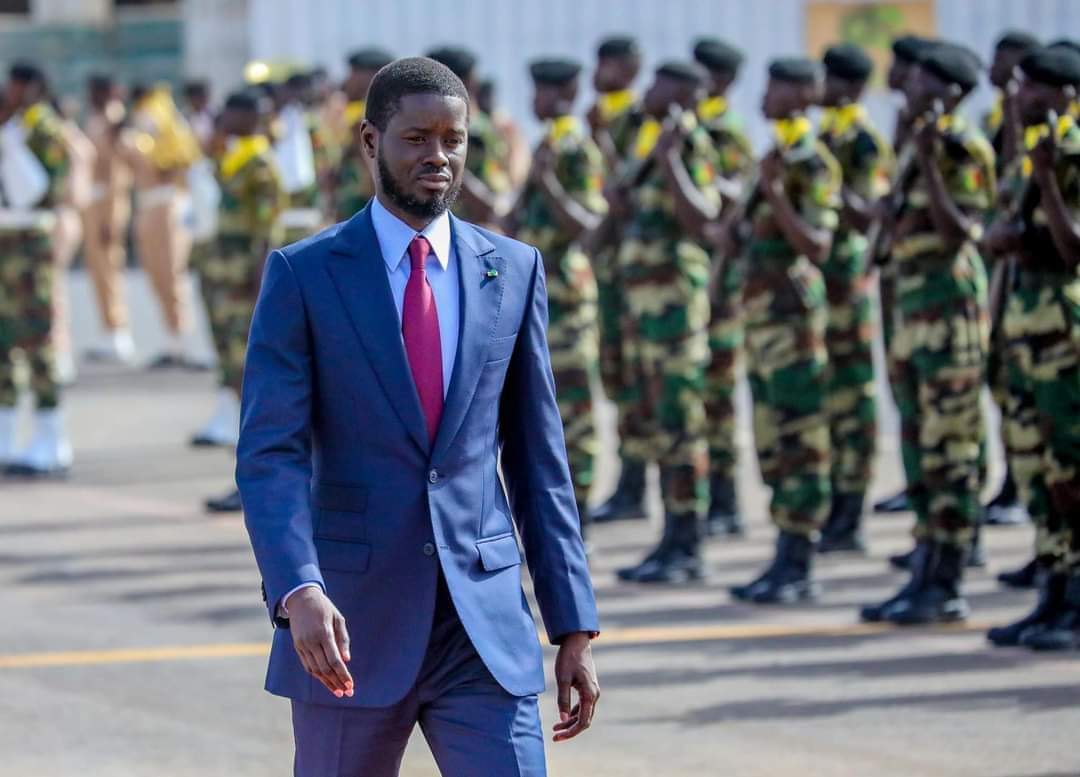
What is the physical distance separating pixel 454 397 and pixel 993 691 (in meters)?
3.87

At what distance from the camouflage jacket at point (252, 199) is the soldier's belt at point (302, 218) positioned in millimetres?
127

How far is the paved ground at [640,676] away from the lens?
22.9ft

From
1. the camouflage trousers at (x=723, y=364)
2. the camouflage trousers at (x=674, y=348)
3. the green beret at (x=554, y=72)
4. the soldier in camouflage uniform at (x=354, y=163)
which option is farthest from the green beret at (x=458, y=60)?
the camouflage trousers at (x=723, y=364)

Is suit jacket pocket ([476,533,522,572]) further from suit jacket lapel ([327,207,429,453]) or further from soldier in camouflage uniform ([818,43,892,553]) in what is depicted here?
soldier in camouflage uniform ([818,43,892,553])

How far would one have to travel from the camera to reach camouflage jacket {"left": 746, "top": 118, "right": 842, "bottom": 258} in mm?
9445

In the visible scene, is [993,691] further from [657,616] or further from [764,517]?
[764,517]

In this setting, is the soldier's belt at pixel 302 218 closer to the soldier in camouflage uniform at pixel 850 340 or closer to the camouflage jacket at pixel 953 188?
the soldier in camouflage uniform at pixel 850 340

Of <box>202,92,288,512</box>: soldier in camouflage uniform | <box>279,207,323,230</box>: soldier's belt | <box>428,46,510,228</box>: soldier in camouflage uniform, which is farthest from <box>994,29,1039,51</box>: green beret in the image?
<box>279,207,323,230</box>: soldier's belt

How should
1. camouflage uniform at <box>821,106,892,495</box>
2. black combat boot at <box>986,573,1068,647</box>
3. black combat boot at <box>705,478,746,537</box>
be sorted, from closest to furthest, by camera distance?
black combat boot at <box>986,573,1068,647</box>, camouflage uniform at <box>821,106,892,495</box>, black combat boot at <box>705,478,746,537</box>

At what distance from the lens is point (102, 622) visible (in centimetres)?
944

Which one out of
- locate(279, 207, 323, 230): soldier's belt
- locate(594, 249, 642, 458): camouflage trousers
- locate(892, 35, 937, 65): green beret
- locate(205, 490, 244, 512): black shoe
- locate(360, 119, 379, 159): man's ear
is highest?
locate(360, 119, 379, 159): man's ear

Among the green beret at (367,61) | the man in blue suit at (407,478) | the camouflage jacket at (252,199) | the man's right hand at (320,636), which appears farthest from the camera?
the camouflage jacket at (252,199)

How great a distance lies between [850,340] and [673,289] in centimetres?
113

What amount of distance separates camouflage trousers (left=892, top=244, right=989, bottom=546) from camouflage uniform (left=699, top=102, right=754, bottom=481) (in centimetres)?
194
